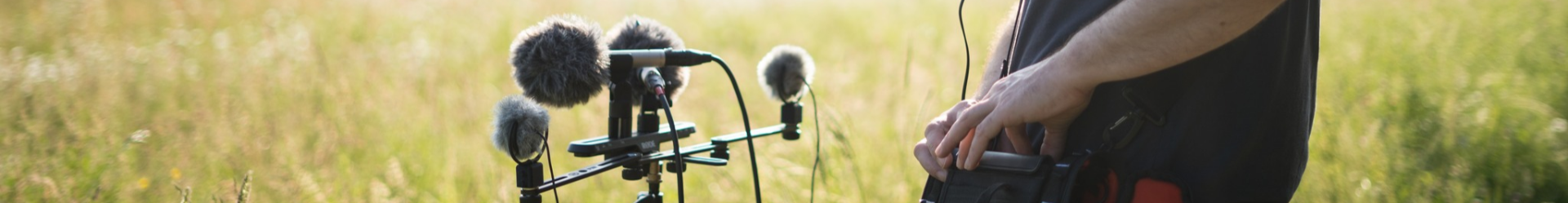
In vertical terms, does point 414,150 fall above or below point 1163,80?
above

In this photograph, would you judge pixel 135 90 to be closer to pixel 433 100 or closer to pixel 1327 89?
pixel 433 100

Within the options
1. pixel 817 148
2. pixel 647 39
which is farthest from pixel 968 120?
pixel 817 148

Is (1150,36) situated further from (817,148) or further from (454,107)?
(454,107)

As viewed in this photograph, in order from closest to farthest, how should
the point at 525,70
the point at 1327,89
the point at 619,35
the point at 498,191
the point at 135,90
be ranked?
1. the point at 525,70
2. the point at 619,35
3. the point at 498,191
4. the point at 135,90
5. the point at 1327,89

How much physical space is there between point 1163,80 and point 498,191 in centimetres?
270

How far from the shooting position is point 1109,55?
1442 mm

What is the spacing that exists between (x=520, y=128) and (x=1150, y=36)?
0.88m

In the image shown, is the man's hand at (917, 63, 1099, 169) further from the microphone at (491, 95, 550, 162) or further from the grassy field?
the grassy field

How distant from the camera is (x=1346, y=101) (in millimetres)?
4906

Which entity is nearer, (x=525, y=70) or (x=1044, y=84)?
(x=1044, y=84)

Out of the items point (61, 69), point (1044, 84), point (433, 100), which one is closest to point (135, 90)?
point (61, 69)

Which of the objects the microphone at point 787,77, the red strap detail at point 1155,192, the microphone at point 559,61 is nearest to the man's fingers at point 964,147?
the red strap detail at point 1155,192

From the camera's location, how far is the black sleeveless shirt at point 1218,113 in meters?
1.53

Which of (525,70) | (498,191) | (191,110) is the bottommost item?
(525,70)
